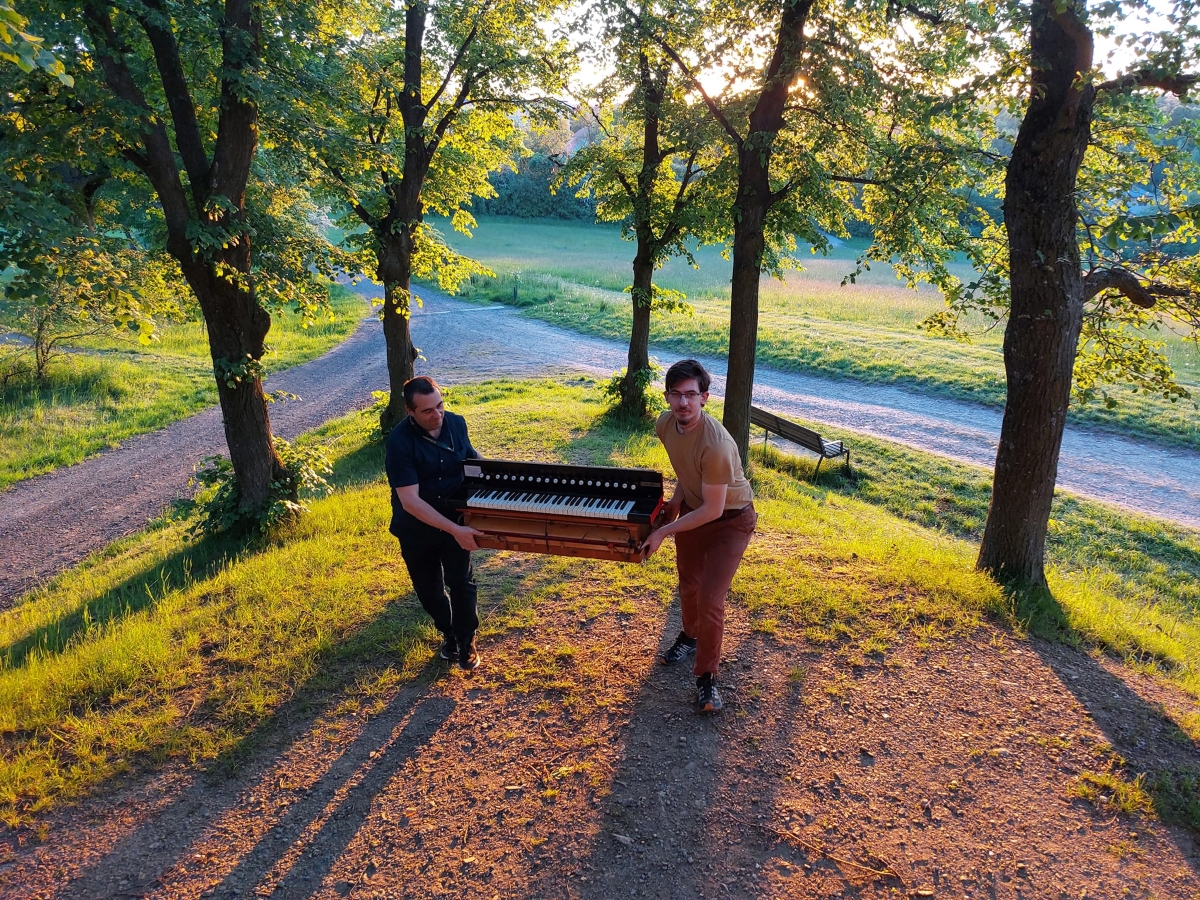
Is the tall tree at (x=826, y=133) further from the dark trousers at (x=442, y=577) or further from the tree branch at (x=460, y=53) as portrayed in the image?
the dark trousers at (x=442, y=577)

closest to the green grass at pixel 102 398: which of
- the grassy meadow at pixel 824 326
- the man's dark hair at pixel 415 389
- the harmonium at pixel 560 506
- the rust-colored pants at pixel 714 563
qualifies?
the man's dark hair at pixel 415 389

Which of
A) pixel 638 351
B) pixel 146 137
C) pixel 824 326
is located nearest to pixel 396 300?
pixel 638 351

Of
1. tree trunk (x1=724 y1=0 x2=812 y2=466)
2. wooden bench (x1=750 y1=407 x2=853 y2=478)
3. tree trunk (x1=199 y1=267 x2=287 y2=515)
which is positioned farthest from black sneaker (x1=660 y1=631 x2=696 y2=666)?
wooden bench (x1=750 y1=407 x2=853 y2=478)

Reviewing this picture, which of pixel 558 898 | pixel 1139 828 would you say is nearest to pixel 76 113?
pixel 558 898

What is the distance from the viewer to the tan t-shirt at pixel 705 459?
14.4ft

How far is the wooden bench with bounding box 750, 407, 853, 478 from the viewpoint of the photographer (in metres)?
12.7

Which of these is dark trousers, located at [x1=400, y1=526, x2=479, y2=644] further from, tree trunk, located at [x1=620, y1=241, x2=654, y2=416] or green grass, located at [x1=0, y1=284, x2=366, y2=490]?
tree trunk, located at [x1=620, y1=241, x2=654, y2=416]

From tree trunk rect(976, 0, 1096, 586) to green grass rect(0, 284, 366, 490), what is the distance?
10177 millimetres

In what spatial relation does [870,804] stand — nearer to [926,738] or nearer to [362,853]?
[926,738]

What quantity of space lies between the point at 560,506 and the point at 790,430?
954 cm

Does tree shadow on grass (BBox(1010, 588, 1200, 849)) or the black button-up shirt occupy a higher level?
the black button-up shirt

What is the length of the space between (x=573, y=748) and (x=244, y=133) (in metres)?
7.57

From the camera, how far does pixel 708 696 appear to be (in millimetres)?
4902

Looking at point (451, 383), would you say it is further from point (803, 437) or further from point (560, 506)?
point (560, 506)
